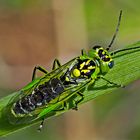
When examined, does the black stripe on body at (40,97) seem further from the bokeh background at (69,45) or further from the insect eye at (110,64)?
the bokeh background at (69,45)

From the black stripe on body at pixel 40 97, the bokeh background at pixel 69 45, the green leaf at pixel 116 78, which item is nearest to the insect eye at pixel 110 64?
the green leaf at pixel 116 78

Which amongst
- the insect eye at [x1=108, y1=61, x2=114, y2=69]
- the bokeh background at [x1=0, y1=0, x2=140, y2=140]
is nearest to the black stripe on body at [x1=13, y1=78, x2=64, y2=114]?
the insect eye at [x1=108, y1=61, x2=114, y2=69]

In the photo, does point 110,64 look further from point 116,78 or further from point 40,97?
point 40,97

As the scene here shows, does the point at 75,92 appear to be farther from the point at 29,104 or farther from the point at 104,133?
the point at 104,133

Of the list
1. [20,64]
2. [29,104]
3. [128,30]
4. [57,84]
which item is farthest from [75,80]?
[20,64]

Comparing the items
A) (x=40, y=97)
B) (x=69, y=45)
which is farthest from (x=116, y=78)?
(x=69, y=45)

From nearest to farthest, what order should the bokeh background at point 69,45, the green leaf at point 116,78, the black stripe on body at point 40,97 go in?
the green leaf at point 116,78, the black stripe on body at point 40,97, the bokeh background at point 69,45
